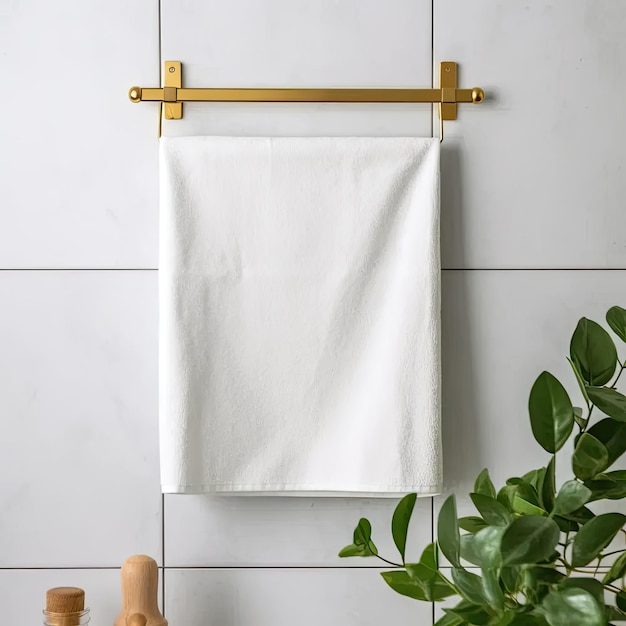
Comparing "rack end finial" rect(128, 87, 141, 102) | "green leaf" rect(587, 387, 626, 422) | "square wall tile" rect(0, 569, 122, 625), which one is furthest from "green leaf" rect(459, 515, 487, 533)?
"rack end finial" rect(128, 87, 141, 102)

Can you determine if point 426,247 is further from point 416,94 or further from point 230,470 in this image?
point 230,470

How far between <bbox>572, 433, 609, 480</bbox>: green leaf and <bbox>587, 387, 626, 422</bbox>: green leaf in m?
0.06

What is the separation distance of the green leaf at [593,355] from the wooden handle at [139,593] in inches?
22.6

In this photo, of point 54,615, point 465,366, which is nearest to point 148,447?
point 54,615

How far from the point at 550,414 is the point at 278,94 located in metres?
0.54

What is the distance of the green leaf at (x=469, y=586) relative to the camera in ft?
2.40

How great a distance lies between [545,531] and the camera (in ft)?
2.14

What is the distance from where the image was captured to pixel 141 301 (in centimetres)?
106

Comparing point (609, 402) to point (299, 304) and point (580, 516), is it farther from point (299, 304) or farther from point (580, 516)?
point (299, 304)

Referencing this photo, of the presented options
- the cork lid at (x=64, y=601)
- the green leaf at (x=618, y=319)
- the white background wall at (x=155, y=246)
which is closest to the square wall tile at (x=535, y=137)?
the white background wall at (x=155, y=246)

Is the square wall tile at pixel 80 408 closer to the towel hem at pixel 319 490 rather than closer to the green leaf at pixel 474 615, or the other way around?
the towel hem at pixel 319 490

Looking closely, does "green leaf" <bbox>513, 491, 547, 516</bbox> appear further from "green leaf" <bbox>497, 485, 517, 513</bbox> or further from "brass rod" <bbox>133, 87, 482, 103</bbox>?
"brass rod" <bbox>133, 87, 482, 103</bbox>

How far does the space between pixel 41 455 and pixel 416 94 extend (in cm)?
70

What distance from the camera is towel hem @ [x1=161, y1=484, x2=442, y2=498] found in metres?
1.00
